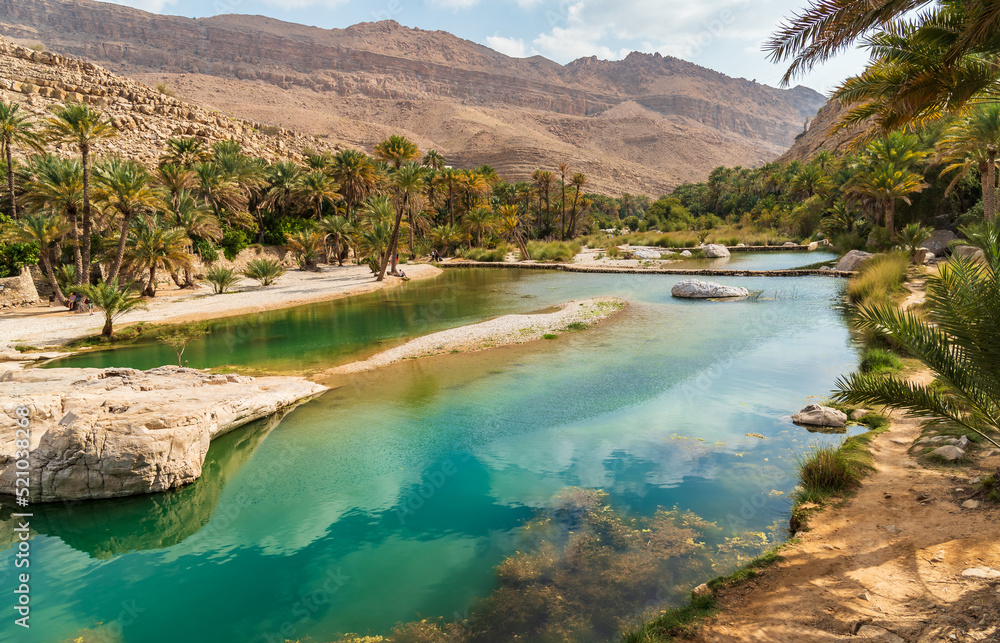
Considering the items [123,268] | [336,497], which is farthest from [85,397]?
[123,268]

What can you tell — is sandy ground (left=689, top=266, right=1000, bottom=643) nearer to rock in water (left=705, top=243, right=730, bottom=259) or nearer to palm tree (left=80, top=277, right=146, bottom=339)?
palm tree (left=80, top=277, right=146, bottom=339)

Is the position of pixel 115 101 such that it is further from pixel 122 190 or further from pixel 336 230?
pixel 122 190

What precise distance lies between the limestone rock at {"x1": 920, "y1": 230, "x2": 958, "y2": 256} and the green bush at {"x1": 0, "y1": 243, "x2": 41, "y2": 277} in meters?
51.9

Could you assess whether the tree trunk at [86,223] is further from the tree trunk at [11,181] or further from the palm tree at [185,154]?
the palm tree at [185,154]

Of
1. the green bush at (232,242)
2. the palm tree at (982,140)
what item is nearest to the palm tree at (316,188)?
the green bush at (232,242)

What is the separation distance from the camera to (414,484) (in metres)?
8.88

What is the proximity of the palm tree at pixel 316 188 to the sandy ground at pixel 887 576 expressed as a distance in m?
49.8

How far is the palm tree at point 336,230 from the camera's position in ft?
153

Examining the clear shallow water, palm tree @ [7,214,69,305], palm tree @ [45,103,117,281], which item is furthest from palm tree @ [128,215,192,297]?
the clear shallow water

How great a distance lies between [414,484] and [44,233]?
89.1ft

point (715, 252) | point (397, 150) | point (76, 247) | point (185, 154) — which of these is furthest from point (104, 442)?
point (715, 252)

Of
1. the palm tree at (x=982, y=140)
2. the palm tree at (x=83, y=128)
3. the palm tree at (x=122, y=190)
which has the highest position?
the palm tree at (x=982, y=140)

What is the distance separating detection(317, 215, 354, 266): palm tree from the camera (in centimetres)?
4666

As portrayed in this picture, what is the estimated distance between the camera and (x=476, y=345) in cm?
1831
